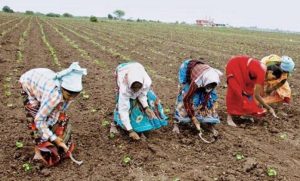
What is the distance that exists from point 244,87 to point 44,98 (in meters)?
3.23

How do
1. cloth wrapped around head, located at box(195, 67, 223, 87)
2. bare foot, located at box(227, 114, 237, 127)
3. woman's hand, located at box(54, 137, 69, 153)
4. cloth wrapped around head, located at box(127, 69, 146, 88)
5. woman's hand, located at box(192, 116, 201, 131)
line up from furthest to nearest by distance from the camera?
bare foot, located at box(227, 114, 237, 127) → woman's hand, located at box(192, 116, 201, 131) → cloth wrapped around head, located at box(195, 67, 223, 87) → cloth wrapped around head, located at box(127, 69, 146, 88) → woman's hand, located at box(54, 137, 69, 153)

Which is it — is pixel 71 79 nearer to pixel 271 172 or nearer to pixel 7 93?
pixel 271 172

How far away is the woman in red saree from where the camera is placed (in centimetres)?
592

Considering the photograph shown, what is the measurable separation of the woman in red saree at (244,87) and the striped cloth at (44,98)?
9.20ft

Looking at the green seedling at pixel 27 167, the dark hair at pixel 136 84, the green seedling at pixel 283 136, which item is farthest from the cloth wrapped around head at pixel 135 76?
the green seedling at pixel 283 136

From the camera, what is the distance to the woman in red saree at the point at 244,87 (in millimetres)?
5922

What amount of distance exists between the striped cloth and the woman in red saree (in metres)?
2.80

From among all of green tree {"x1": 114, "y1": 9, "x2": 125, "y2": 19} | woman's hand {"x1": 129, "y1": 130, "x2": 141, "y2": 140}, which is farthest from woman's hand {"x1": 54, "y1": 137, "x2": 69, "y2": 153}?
green tree {"x1": 114, "y1": 9, "x2": 125, "y2": 19}

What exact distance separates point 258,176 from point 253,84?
1.82 meters

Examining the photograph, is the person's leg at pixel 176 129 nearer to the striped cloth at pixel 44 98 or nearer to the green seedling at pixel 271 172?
the green seedling at pixel 271 172

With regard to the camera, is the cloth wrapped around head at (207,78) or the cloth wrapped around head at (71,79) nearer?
the cloth wrapped around head at (71,79)

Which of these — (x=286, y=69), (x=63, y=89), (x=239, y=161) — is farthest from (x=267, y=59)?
(x=63, y=89)

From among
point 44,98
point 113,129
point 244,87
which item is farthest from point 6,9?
point 44,98

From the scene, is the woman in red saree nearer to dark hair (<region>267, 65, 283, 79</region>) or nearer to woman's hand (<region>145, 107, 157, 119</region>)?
dark hair (<region>267, 65, 283, 79</region>)
